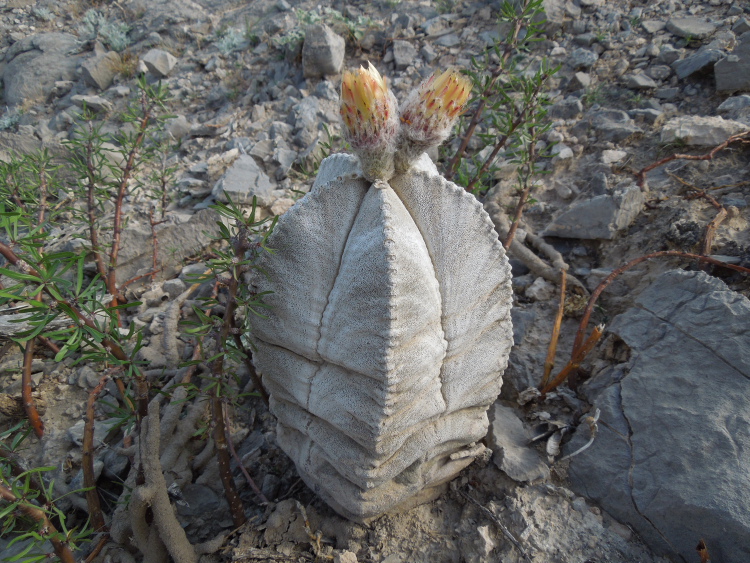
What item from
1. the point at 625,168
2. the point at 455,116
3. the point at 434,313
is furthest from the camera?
the point at 625,168

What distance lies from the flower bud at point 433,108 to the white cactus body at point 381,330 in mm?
198

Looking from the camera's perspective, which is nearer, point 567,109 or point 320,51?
point 567,109

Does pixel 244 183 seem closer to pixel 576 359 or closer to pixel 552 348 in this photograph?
pixel 552 348

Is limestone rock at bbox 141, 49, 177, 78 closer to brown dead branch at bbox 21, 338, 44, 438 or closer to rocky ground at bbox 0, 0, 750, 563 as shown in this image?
rocky ground at bbox 0, 0, 750, 563

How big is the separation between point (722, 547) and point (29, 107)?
961 cm

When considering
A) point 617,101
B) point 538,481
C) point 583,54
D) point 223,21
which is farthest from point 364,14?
point 538,481

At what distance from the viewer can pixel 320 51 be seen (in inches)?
232

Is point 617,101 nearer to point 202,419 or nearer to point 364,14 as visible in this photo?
point 364,14

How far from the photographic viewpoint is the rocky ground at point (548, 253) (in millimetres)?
2211

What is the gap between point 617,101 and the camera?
15.9ft

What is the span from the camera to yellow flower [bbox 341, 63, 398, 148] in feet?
4.66

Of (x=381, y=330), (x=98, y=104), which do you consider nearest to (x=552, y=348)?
(x=381, y=330)

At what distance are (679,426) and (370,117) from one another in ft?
7.16

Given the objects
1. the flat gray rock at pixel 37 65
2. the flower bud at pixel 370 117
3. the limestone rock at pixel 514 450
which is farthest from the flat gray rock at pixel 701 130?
the flat gray rock at pixel 37 65
